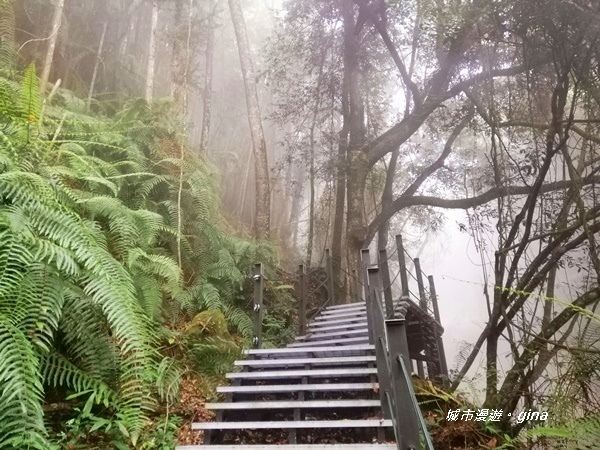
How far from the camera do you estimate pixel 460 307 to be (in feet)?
165

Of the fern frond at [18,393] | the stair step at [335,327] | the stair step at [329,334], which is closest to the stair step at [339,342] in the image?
the stair step at [329,334]

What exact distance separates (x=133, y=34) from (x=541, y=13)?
1112cm

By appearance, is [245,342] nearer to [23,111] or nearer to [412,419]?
[412,419]

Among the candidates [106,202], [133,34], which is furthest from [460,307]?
[106,202]

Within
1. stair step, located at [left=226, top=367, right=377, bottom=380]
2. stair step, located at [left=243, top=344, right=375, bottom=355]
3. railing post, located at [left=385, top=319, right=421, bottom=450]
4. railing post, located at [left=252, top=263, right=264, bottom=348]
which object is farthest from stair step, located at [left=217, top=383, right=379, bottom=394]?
railing post, located at [left=385, top=319, right=421, bottom=450]

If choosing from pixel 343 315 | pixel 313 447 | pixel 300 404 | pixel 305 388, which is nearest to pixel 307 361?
pixel 305 388

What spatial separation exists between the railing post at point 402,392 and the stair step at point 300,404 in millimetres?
1106

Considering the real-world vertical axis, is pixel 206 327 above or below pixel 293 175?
below

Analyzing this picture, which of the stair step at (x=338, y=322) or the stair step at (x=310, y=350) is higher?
the stair step at (x=338, y=322)

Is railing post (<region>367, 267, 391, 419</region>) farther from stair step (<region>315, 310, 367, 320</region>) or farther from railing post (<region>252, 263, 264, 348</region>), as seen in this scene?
stair step (<region>315, 310, 367, 320</region>)

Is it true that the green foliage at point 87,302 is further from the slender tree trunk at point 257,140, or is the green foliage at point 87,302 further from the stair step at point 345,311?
the slender tree trunk at point 257,140

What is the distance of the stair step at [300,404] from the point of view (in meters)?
3.55

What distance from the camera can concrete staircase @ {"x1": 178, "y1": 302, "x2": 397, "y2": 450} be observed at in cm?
332

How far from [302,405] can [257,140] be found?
266 inches
